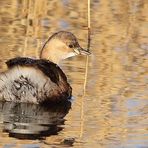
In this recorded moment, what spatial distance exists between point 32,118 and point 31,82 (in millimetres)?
641

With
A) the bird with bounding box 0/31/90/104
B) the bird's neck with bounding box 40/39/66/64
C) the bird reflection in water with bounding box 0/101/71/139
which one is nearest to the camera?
the bird reflection in water with bounding box 0/101/71/139

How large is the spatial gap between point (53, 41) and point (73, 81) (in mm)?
532

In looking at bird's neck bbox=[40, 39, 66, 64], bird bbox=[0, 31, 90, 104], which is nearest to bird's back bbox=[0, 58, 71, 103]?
bird bbox=[0, 31, 90, 104]

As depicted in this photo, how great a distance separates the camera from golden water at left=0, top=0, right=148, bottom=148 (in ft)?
31.2

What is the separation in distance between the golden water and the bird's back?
303mm

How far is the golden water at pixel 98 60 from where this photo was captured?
375 inches

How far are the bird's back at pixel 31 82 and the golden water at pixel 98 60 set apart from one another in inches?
11.9

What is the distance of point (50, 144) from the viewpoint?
9000 mm

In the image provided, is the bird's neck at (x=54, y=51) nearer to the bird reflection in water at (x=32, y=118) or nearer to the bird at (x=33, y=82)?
the bird at (x=33, y=82)

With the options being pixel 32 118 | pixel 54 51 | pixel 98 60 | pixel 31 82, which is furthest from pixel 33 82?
pixel 98 60

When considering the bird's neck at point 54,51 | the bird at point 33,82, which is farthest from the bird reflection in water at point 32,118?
the bird's neck at point 54,51

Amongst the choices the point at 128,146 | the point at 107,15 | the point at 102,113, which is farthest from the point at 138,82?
the point at 107,15

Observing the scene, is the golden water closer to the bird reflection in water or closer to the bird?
the bird reflection in water

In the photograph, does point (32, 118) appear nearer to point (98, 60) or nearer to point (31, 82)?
point (31, 82)
